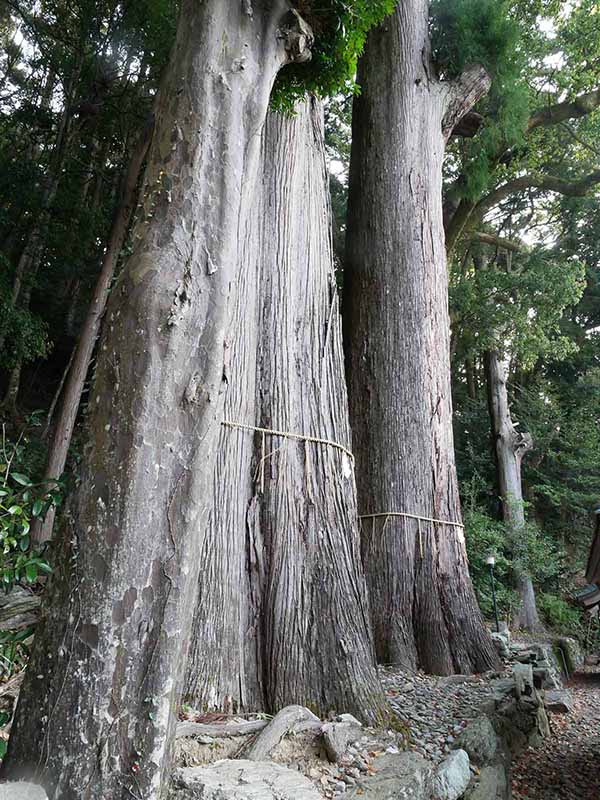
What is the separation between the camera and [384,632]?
14.3 feet

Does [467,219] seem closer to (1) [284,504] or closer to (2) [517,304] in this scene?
(2) [517,304]

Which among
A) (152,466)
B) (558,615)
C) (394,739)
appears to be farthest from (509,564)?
(152,466)

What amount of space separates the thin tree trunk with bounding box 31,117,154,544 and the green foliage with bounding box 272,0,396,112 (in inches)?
121

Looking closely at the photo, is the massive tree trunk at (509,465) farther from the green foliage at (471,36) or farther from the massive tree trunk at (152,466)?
the massive tree trunk at (152,466)

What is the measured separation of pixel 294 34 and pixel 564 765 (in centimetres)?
536

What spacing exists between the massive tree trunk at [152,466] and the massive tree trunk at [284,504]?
3.56ft

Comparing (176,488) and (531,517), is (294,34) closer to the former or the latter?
(176,488)

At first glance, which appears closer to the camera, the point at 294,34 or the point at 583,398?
the point at 294,34

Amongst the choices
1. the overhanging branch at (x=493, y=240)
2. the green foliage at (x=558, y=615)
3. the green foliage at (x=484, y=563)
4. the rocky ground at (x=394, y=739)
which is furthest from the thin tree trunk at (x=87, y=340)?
the green foliage at (x=558, y=615)

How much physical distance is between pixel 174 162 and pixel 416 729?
3.04m

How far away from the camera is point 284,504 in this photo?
124 inches

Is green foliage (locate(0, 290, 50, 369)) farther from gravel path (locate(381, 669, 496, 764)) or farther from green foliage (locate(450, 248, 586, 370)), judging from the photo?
green foliage (locate(450, 248, 586, 370))

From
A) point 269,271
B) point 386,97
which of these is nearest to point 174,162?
point 269,271

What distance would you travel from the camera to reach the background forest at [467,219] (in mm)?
6918
